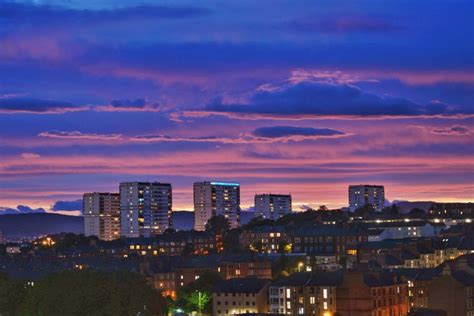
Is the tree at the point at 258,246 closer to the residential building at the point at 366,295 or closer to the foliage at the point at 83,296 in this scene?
the residential building at the point at 366,295

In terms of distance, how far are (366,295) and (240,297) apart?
40.0 ft

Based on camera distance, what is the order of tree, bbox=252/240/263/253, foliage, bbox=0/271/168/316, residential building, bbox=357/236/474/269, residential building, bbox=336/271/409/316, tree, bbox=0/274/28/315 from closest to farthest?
foliage, bbox=0/271/168/316 → tree, bbox=0/274/28/315 → residential building, bbox=336/271/409/316 → residential building, bbox=357/236/474/269 → tree, bbox=252/240/263/253

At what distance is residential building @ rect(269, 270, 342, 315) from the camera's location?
88.4 meters

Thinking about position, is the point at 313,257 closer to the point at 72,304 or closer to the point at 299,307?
the point at 299,307

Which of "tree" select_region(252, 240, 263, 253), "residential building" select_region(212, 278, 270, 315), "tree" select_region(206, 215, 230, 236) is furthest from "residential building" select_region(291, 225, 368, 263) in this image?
"tree" select_region(206, 215, 230, 236)

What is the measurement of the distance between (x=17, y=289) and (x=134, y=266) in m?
36.4

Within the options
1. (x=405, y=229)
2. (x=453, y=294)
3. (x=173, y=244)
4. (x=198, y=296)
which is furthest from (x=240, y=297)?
(x=173, y=244)

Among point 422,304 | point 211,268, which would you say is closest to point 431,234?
point 211,268

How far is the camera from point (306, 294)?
90.2m

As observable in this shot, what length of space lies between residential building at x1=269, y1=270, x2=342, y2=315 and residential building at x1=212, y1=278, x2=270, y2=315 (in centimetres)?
103

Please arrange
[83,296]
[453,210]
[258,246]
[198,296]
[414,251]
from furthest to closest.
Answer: [453,210] < [258,246] < [414,251] < [198,296] < [83,296]

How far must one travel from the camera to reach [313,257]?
120 metres

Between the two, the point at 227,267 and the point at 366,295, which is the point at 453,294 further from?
the point at 227,267

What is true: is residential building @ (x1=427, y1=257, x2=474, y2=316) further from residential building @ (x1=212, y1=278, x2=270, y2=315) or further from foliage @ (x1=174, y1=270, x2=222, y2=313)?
foliage @ (x1=174, y1=270, x2=222, y2=313)
